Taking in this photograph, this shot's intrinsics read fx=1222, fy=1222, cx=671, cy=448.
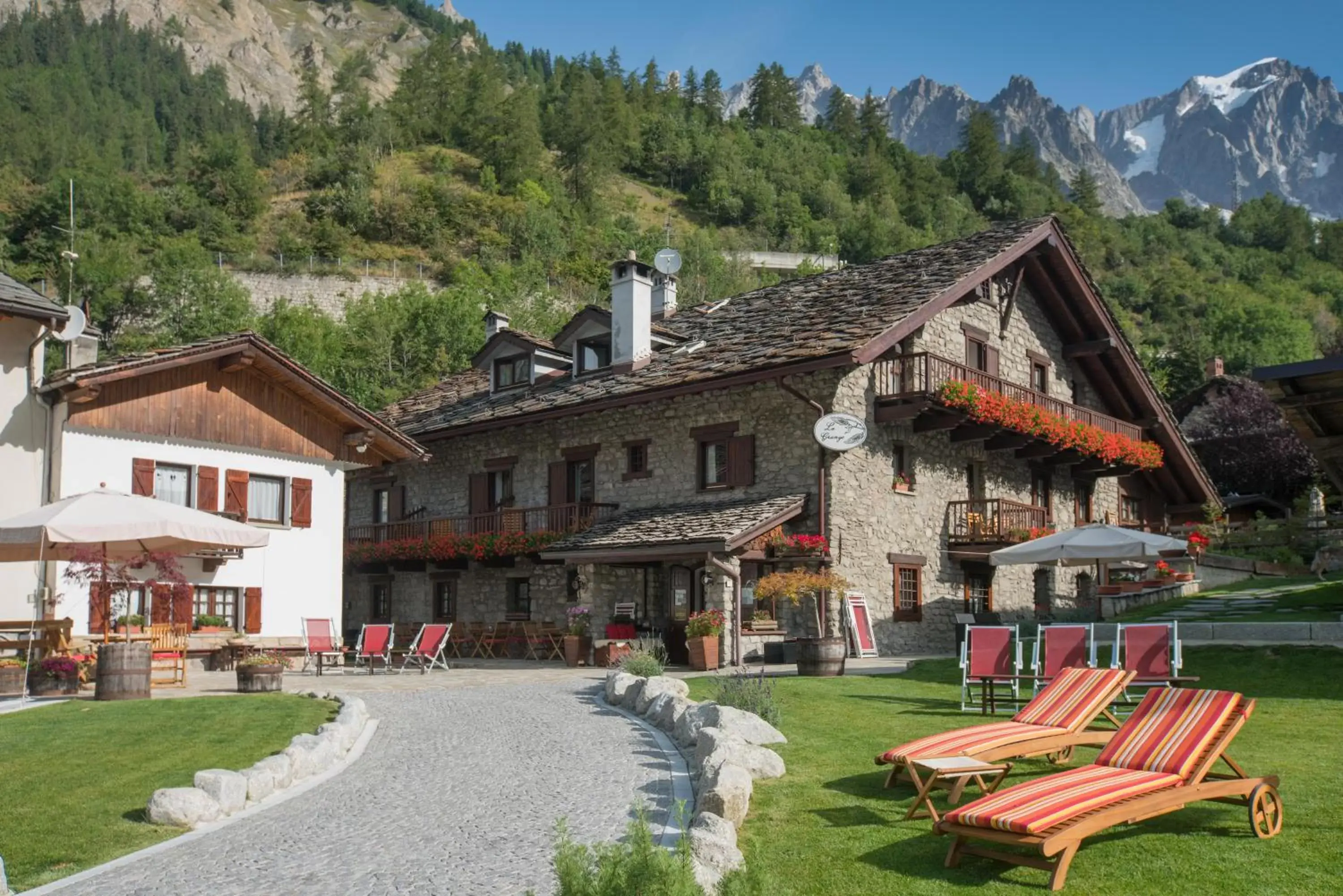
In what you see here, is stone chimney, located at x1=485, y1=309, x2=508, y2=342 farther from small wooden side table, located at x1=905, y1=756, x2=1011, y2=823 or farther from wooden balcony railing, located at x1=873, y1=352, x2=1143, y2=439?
small wooden side table, located at x1=905, y1=756, x2=1011, y2=823

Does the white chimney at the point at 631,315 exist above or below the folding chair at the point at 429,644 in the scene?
above

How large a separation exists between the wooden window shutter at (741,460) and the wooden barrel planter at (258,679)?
9.76 meters

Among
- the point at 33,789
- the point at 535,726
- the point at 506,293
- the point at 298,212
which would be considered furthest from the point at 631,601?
the point at 298,212

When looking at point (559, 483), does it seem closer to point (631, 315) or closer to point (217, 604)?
point (631, 315)

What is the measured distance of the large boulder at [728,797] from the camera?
686cm

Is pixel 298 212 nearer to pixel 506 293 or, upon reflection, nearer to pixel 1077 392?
pixel 506 293

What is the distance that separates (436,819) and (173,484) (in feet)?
48.5

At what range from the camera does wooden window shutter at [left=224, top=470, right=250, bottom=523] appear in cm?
2108

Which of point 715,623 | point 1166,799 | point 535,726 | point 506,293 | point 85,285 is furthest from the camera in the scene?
point 506,293

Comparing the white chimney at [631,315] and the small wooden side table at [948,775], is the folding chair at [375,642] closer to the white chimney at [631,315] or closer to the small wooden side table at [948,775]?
the white chimney at [631,315]

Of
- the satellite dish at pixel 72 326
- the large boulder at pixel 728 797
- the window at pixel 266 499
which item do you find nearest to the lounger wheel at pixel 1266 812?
the large boulder at pixel 728 797

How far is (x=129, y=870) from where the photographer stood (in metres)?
6.43

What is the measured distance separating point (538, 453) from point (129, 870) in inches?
814

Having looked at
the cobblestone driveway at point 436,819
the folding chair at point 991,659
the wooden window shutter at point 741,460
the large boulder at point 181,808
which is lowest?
the cobblestone driveway at point 436,819
